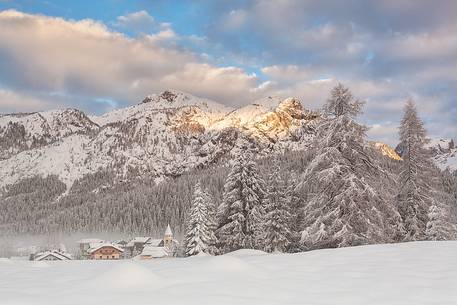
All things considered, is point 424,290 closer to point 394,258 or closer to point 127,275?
point 394,258

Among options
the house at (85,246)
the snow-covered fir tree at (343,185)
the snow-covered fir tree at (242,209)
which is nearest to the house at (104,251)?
the house at (85,246)

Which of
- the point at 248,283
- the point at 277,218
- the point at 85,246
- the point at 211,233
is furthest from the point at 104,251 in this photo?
the point at 248,283

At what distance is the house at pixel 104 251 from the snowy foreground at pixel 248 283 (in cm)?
11203

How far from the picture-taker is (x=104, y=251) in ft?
385

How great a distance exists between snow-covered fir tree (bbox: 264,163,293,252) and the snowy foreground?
85.4ft

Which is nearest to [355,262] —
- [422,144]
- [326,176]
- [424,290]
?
[424,290]

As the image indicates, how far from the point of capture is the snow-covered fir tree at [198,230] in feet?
125

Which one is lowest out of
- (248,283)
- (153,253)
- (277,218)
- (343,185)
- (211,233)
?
(153,253)

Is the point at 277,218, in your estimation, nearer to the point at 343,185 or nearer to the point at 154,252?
the point at 343,185

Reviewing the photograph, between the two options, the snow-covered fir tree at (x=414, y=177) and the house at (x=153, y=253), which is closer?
the snow-covered fir tree at (x=414, y=177)

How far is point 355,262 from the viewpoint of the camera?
10414mm

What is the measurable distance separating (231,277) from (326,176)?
14561 mm

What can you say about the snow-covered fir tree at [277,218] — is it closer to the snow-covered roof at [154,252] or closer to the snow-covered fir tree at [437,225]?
the snow-covered fir tree at [437,225]

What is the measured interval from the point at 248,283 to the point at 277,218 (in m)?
A: 29.3
